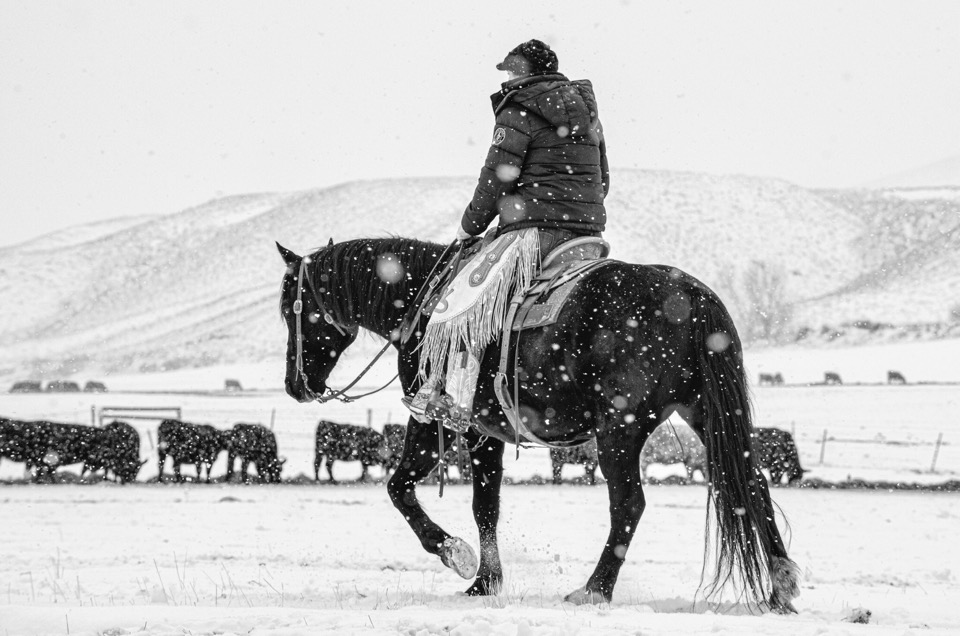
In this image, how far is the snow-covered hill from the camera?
8056 centimetres

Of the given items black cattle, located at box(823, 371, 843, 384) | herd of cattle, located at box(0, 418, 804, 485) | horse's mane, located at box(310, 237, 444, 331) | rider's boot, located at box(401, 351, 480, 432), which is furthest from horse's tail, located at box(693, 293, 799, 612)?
black cattle, located at box(823, 371, 843, 384)

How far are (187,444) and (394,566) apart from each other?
13208 mm

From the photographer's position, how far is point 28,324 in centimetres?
10206

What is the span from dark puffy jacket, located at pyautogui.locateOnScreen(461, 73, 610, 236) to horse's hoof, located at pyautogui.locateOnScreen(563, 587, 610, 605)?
2.09 metres

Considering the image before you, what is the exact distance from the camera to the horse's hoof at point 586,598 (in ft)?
18.6

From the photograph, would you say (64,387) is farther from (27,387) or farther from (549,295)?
(549,295)

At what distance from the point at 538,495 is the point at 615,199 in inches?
3336

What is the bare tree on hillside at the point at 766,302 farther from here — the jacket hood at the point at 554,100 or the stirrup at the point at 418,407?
the stirrup at the point at 418,407

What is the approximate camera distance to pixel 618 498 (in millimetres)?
5719

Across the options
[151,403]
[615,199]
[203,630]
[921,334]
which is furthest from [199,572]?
[615,199]

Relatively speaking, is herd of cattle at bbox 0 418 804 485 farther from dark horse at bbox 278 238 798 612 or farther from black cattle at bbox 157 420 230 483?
dark horse at bbox 278 238 798 612

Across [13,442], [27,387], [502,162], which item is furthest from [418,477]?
[27,387]

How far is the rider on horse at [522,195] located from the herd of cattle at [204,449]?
1401 cm

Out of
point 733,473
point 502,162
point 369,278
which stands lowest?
point 733,473
